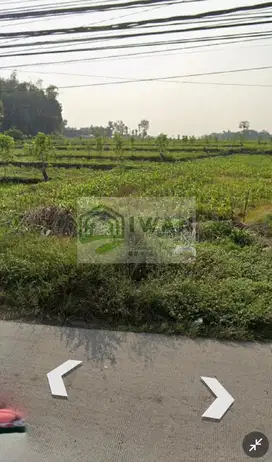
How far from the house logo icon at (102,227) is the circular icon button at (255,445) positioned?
8.79 ft

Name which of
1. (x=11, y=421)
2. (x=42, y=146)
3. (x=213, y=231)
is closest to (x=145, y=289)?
(x=11, y=421)

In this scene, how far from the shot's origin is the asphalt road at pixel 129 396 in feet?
7.16

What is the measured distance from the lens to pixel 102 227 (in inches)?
214

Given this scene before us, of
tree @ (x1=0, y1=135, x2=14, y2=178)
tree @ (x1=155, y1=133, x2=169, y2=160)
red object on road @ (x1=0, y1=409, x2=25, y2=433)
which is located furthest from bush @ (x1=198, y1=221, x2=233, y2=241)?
tree @ (x1=155, y1=133, x2=169, y2=160)

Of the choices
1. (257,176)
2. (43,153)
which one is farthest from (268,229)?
(43,153)

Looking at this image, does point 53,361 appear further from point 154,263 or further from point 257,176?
point 257,176

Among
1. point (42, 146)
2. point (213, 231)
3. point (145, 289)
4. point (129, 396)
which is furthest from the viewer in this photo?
point (42, 146)

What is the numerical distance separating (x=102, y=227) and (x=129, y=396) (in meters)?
3.18

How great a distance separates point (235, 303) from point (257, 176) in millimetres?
12502

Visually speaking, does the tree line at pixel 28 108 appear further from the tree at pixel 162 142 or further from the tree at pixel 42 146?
the tree at pixel 42 146

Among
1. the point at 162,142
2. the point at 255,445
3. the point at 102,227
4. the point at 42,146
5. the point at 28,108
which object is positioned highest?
the point at 28,108

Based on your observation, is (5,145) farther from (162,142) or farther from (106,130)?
(106,130)

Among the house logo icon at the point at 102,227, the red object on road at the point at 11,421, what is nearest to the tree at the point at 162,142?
the house logo icon at the point at 102,227

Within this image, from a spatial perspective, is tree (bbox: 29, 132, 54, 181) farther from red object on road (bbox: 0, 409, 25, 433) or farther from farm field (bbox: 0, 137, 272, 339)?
red object on road (bbox: 0, 409, 25, 433)
